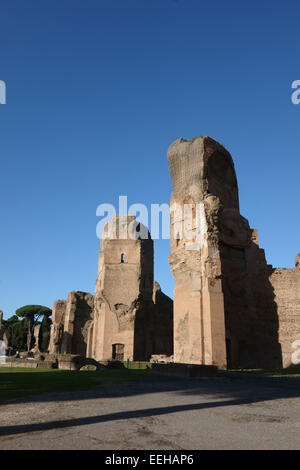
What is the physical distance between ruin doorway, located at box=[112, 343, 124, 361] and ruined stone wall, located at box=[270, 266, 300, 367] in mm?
12709

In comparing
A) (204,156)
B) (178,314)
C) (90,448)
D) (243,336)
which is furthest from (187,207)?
(90,448)

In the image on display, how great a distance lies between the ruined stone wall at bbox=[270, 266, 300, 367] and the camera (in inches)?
691

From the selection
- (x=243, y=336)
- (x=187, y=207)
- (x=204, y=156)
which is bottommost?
(x=243, y=336)

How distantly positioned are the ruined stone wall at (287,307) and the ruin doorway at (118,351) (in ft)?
41.7

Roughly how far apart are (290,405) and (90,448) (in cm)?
377

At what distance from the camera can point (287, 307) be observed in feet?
59.8

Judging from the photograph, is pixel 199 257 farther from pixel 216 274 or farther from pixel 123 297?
pixel 123 297

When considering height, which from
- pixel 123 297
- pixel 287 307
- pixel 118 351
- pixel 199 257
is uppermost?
pixel 199 257

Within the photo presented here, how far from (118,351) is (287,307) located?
13.5 m

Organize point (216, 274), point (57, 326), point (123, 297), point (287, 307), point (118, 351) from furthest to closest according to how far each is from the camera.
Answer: point (57, 326), point (123, 297), point (118, 351), point (287, 307), point (216, 274)

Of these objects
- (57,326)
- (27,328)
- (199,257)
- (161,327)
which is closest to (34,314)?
(27,328)

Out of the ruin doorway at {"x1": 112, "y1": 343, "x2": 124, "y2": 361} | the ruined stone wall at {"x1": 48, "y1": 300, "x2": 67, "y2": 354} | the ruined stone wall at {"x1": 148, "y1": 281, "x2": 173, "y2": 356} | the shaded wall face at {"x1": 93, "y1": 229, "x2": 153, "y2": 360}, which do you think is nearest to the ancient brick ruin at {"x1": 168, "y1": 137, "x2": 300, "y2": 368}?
the shaded wall face at {"x1": 93, "y1": 229, "x2": 153, "y2": 360}

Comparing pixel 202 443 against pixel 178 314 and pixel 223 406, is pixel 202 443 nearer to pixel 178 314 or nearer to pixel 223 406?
pixel 223 406

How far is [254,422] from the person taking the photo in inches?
155
